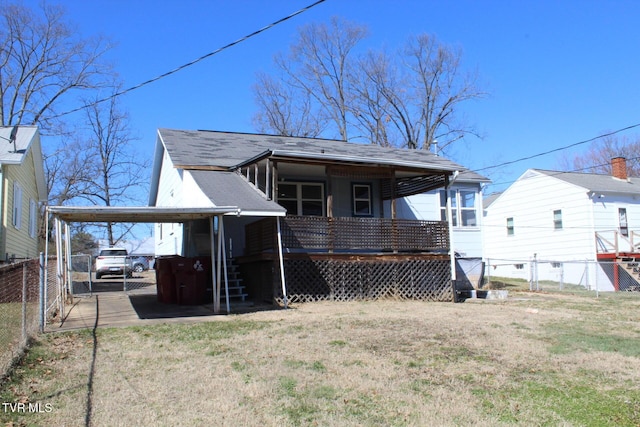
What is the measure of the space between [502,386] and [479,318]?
5.31m

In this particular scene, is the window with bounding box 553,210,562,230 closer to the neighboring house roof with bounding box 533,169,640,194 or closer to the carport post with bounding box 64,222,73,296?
the neighboring house roof with bounding box 533,169,640,194

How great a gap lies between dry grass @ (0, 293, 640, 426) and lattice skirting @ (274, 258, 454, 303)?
3421 mm

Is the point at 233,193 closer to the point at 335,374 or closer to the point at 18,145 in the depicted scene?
the point at 18,145

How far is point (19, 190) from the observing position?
686 inches

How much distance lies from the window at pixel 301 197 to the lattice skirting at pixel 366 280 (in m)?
3.26

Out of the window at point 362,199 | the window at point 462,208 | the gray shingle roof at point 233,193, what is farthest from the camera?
the window at point 462,208

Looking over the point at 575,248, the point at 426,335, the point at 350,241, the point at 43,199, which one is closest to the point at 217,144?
the point at 350,241

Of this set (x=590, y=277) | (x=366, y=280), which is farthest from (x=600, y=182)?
(x=366, y=280)

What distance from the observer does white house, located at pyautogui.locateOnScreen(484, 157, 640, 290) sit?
24.3 metres

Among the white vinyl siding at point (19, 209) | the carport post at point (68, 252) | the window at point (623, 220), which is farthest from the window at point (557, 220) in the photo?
the white vinyl siding at point (19, 209)

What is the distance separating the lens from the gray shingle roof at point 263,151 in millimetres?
15102

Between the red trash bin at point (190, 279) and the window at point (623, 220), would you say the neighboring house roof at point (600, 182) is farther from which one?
the red trash bin at point (190, 279)

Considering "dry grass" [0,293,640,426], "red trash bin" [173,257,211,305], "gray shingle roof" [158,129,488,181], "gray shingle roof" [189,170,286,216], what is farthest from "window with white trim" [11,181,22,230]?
"dry grass" [0,293,640,426]

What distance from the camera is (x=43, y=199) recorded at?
939 inches
